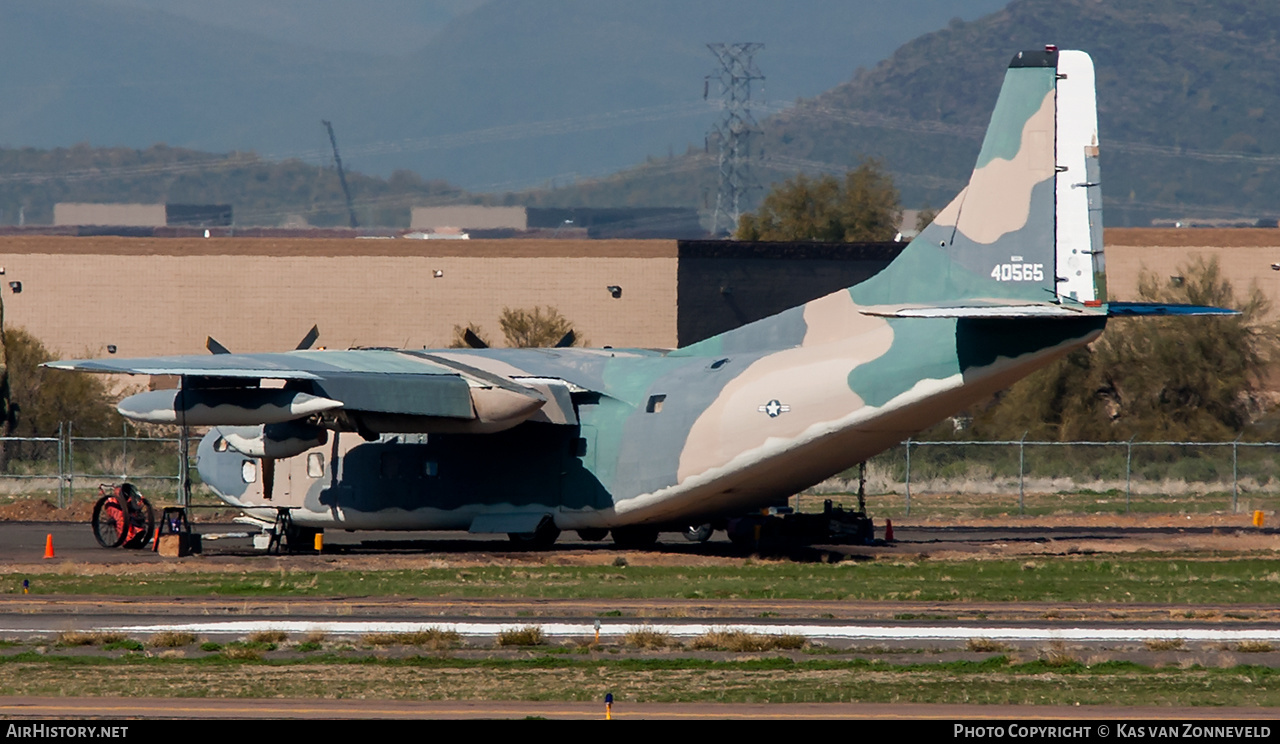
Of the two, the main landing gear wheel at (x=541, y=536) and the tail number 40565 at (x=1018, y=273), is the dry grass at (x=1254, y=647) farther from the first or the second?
the main landing gear wheel at (x=541, y=536)

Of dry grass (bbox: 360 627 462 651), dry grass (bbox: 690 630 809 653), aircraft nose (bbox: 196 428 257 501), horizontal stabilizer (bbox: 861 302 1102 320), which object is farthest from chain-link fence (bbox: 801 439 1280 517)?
dry grass (bbox: 360 627 462 651)

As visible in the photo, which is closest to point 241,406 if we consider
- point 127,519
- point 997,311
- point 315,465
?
point 315,465

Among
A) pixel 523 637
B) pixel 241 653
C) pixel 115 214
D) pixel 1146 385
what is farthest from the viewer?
pixel 115 214

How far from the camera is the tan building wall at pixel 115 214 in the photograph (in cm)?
16300

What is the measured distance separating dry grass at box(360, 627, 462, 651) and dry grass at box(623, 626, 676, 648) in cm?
221

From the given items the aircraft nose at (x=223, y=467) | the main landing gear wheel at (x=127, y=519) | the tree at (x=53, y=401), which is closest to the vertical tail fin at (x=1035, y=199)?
the aircraft nose at (x=223, y=467)

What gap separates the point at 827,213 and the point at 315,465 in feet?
217

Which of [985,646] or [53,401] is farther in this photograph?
[53,401]

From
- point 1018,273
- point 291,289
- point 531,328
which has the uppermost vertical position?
point 291,289

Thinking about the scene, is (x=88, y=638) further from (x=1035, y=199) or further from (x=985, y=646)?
(x=1035, y=199)

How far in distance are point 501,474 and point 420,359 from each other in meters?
2.98

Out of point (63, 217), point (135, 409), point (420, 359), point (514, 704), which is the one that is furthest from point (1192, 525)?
point (63, 217)

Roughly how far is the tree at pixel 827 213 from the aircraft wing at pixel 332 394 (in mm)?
64641

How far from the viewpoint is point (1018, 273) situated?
29734 millimetres
